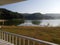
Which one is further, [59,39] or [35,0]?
[35,0]

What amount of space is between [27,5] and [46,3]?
→ 1.93 m

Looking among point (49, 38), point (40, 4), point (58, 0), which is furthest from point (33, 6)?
point (49, 38)

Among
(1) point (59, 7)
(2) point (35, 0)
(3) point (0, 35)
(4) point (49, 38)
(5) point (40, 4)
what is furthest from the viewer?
(5) point (40, 4)

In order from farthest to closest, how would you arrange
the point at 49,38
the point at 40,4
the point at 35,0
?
1. the point at 40,4
2. the point at 35,0
3. the point at 49,38

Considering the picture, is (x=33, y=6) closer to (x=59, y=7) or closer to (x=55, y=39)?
(x=59, y=7)

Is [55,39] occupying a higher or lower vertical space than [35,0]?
lower

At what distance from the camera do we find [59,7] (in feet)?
36.7

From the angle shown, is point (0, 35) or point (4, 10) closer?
point (0, 35)

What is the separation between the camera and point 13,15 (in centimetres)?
1130

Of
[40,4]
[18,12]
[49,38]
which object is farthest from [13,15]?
[49,38]

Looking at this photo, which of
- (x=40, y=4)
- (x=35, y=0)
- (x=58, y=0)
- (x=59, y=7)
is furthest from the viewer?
(x=40, y=4)

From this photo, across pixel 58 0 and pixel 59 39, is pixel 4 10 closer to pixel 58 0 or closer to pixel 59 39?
pixel 58 0

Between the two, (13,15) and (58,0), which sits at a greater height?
(58,0)

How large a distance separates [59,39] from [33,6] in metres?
9.73
